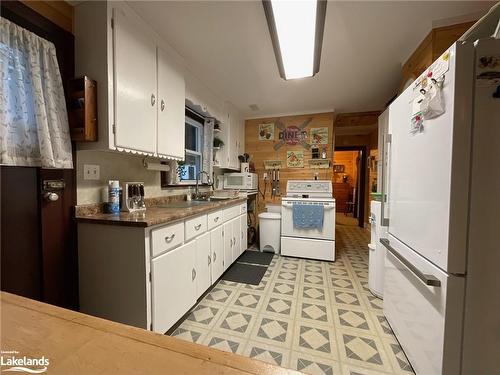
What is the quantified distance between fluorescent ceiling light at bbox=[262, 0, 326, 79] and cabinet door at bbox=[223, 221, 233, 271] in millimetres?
1739

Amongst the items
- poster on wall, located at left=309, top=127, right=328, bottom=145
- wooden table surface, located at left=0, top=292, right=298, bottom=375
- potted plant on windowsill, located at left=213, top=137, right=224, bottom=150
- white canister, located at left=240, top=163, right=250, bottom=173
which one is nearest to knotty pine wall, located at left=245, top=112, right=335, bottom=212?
poster on wall, located at left=309, top=127, right=328, bottom=145

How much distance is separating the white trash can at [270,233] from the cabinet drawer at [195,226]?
1.51 m

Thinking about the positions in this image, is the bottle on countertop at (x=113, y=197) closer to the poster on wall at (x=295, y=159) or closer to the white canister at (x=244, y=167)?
the white canister at (x=244, y=167)

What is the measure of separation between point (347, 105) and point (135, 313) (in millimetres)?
3777

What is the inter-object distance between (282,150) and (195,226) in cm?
260

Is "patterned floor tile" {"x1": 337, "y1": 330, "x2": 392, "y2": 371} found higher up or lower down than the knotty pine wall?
lower down

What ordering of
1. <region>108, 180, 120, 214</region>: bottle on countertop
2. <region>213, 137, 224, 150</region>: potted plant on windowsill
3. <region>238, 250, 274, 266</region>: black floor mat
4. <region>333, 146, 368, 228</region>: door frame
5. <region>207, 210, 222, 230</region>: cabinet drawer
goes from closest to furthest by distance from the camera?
1. <region>108, 180, 120, 214</region>: bottle on countertop
2. <region>207, 210, 222, 230</region>: cabinet drawer
3. <region>238, 250, 274, 266</region>: black floor mat
4. <region>213, 137, 224, 150</region>: potted plant on windowsill
5. <region>333, 146, 368, 228</region>: door frame

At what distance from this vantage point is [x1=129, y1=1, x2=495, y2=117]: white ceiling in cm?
148

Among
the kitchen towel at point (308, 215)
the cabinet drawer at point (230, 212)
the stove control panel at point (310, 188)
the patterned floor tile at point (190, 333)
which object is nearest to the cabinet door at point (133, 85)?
the cabinet drawer at point (230, 212)

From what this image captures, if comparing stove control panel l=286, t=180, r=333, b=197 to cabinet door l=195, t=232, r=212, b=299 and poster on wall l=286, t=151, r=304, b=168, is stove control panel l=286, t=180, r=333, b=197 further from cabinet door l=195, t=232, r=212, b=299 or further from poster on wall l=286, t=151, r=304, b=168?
cabinet door l=195, t=232, r=212, b=299

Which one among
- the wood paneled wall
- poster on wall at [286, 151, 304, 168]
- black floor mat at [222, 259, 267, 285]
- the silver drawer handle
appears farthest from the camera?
poster on wall at [286, 151, 304, 168]

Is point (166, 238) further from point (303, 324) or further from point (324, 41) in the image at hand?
point (324, 41)

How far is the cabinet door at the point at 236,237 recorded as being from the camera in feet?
8.96

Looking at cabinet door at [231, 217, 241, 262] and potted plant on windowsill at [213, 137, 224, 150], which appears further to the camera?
potted plant on windowsill at [213, 137, 224, 150]
